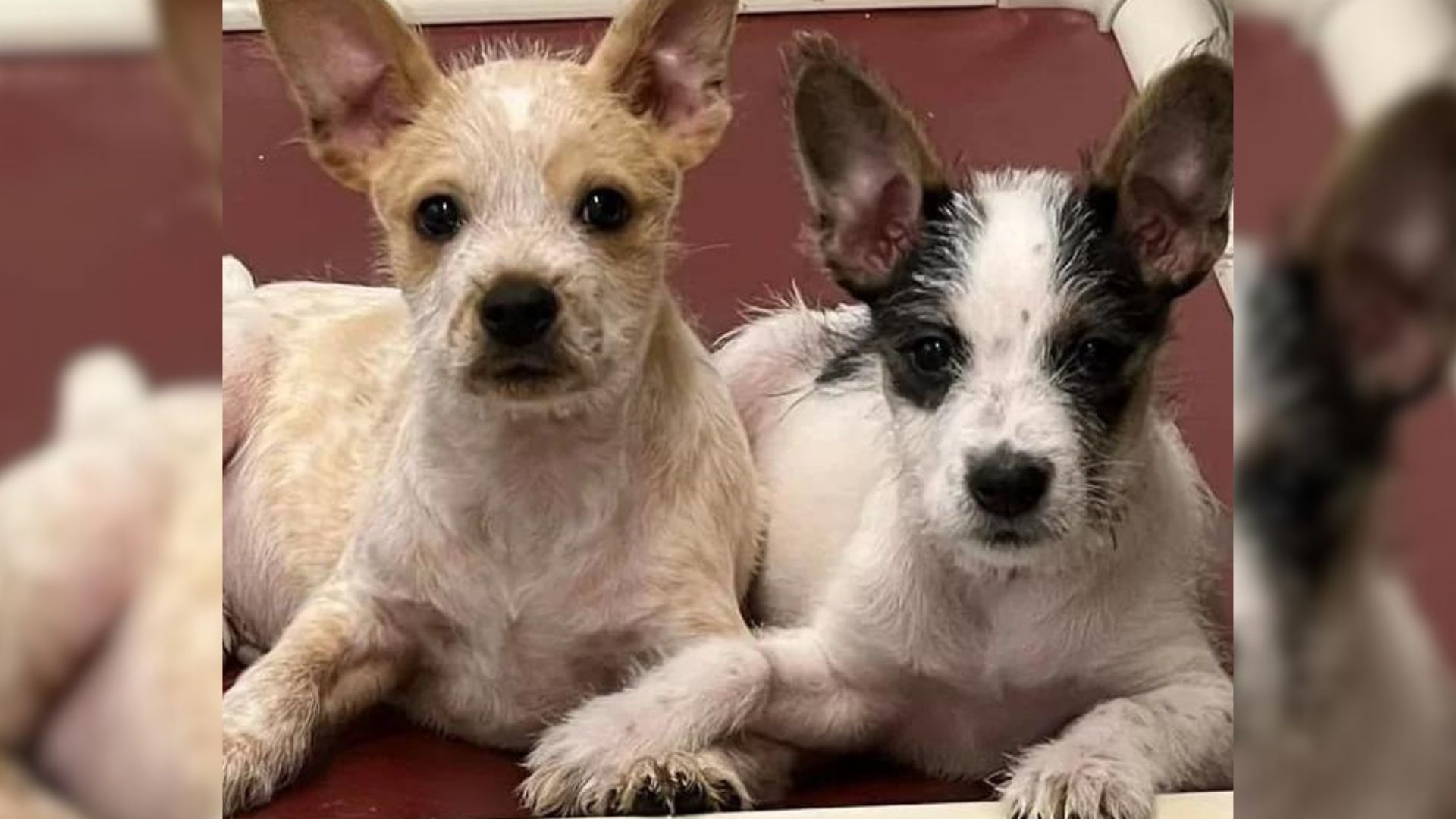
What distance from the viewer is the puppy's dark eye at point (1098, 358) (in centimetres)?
127

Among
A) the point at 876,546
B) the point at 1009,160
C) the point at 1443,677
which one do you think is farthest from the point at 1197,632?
the point at 1443,677

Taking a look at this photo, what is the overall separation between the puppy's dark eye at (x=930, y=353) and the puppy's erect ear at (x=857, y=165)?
0.09m

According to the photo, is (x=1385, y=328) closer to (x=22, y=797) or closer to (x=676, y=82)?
(x=22, y=797)

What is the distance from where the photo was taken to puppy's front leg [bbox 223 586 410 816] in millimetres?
1323

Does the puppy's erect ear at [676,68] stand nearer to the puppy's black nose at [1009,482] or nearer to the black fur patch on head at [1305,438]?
the puppy's black nose at [1009,482]

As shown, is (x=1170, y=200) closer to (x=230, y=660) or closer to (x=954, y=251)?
(x=954, y=251)

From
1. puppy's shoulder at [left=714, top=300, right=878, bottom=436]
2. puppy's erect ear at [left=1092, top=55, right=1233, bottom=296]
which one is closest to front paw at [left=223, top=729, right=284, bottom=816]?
puppy's shoulder at [left=714, top=300, right=878, bottom=436]

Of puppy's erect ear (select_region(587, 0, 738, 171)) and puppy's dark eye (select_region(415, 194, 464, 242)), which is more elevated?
puppy's erect ear (select_region(587, 0, 738, 171))

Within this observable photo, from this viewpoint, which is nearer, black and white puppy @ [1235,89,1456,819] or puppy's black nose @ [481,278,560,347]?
black and white puppy @ [1235,89,1456,819]

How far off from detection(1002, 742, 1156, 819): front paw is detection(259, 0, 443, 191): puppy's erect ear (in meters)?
0.69

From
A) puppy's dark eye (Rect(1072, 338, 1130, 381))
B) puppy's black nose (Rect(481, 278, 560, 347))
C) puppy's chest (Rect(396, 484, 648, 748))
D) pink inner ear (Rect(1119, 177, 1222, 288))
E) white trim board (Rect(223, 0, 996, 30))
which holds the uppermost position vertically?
white trim board (Rect(223, 0, 996, 30))

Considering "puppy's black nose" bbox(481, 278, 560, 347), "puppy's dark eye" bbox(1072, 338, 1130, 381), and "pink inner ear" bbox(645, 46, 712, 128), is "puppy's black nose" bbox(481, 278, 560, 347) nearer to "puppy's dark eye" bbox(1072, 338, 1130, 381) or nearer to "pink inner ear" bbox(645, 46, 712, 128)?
"pink inner ear" bbox(645, 46, 712, 128)

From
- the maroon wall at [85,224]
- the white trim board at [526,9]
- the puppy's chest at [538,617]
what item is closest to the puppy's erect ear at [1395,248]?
the maroon wall at [85,224]

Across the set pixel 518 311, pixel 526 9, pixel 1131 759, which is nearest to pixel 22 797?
pixel 518 311
